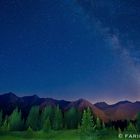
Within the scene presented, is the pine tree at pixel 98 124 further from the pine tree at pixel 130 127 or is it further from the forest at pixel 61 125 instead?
the pine tree at pixel 130 127

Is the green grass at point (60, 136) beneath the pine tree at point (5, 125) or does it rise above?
beneath

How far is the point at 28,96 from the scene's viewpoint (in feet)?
24.8

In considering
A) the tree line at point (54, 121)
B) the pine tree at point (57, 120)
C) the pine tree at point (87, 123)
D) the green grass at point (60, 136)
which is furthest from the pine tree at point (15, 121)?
the pine tree at point (87, 123)

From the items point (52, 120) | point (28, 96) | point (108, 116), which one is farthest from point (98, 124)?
point (28, 96)

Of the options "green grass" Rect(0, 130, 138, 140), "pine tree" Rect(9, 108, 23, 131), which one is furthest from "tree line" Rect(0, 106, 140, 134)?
"green grass" Rect(0, 130, 138, 140)

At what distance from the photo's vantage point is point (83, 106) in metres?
7.50

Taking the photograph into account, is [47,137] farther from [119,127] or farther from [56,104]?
[119,127]

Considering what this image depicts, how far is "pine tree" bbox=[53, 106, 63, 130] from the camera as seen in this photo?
7368 millimetres

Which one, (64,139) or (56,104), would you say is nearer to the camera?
(64,139)

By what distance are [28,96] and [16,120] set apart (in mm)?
508

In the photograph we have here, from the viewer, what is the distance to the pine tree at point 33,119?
7348mm

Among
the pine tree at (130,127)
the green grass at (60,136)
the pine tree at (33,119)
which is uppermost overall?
the pine tree at (33,119)

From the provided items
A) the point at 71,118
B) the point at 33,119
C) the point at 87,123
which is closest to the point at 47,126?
the point at 33,119

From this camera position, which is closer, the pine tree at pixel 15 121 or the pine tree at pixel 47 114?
the pine tree at pixel 15 121
